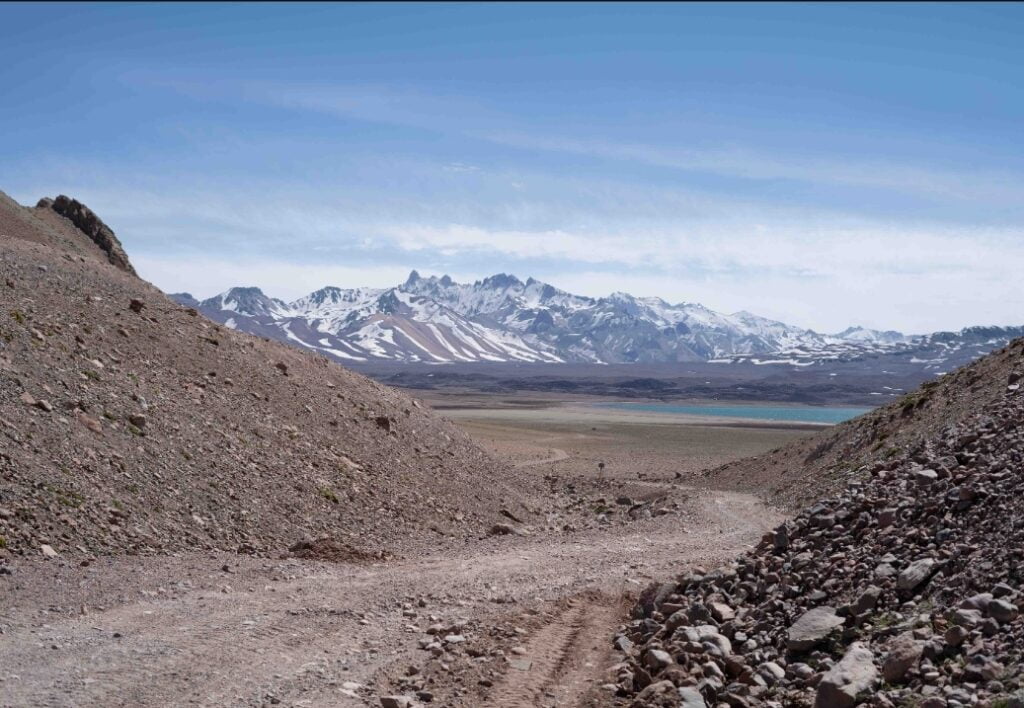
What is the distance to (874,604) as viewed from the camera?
9.80 metres

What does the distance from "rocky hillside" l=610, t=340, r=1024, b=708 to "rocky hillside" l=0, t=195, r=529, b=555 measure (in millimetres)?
10529

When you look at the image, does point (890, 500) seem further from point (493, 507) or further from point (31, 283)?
point (31, 283)

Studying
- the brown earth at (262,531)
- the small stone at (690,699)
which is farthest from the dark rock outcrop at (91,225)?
the small stone at (690,699)

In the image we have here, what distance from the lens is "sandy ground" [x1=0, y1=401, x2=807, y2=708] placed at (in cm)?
1018

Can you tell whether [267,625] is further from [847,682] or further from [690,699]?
[847,682]

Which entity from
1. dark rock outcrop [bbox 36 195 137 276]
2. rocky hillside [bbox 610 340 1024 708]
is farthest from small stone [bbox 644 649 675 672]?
dark rock outcrop [bbox 36 195 137 276]

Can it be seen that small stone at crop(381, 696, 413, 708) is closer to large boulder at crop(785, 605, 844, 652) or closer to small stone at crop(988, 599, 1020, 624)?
large boulder at crop(785, 605, 844, 652)

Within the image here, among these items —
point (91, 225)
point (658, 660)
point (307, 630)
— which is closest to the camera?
point (658, 660)

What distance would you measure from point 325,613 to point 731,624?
20.2ft

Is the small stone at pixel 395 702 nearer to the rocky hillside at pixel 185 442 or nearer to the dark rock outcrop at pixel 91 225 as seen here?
the rocky hillside at pixel 185 442

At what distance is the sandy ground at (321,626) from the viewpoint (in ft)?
33.4

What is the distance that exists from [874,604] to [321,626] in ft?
24.5

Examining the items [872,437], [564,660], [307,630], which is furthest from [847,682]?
[872,437]

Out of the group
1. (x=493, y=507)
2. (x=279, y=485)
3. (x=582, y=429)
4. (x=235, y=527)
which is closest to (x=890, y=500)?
(x=235, y=527)
